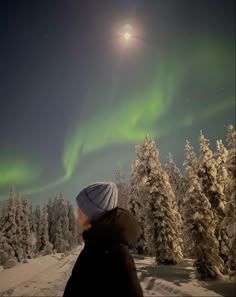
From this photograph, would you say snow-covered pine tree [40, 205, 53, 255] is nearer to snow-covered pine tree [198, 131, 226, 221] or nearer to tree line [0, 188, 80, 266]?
tree line [0, 188, 80, 266]

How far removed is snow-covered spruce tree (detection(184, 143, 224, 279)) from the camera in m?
24.5

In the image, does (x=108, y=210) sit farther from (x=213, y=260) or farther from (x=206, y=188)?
(x=206, y=188)

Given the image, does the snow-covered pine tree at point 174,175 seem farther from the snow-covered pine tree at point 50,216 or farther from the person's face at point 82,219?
the person's face at point 82,219

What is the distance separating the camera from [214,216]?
1111 inches

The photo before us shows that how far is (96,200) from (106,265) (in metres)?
0.61

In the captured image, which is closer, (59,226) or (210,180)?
(210,180)

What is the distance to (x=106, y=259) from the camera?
267 cm

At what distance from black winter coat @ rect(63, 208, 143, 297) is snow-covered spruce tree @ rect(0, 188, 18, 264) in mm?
65786

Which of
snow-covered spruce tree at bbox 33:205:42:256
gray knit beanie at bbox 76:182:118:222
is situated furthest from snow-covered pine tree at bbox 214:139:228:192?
snow-covered spruce tree at bbox 33:205:42:256

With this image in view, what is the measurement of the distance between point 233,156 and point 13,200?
188ft

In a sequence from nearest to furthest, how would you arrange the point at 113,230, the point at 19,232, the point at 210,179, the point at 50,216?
the point at 113,230
the point at 210,179
the point at 19,232
the point at 50,216

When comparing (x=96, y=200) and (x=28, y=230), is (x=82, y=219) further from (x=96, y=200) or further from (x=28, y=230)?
(x=28, y=230)

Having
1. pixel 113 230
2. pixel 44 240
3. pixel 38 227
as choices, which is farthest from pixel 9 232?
pixel 113 230

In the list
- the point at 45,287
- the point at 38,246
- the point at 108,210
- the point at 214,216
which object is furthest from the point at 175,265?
the point at 38,246
